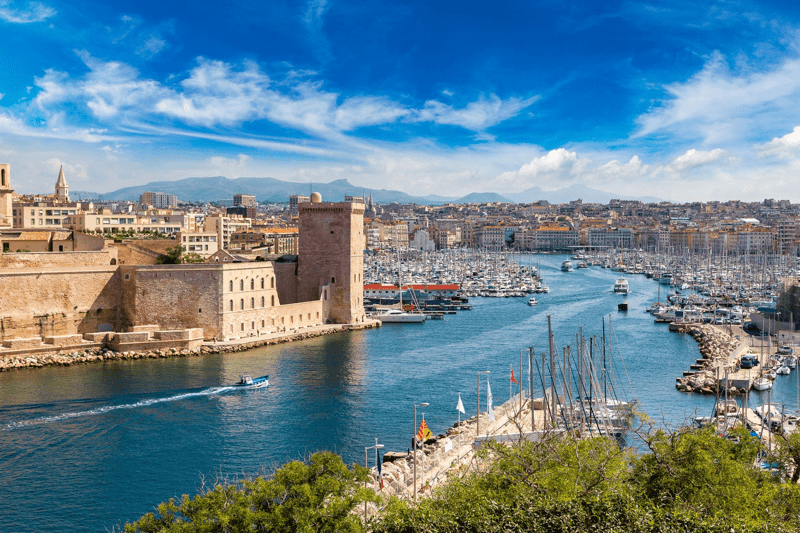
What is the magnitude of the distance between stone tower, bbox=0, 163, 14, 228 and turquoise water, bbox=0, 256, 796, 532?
37.7 feet

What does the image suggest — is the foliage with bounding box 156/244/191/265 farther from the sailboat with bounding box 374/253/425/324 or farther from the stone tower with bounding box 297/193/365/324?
the sailboat with bounding box 374/253/425/324

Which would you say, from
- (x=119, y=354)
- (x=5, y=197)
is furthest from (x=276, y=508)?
(x=5, y=197)

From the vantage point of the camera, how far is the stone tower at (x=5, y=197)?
2956 centimetres

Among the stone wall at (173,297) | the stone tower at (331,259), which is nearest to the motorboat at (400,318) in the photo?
the stone tower at (331,259)

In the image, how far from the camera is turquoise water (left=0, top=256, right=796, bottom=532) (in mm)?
12562

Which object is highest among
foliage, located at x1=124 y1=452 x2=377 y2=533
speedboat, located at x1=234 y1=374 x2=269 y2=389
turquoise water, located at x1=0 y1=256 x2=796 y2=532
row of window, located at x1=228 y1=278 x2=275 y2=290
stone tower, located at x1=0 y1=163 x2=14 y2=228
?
stone tower, located at x1=0 y1=163 x2=14 y2=228

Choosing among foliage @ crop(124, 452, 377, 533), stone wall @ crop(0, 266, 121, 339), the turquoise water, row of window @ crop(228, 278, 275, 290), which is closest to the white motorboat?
the turquoise water

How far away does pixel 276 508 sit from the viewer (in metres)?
8.16

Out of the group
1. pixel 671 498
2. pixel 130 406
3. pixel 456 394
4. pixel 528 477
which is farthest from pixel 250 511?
pixel 456 394

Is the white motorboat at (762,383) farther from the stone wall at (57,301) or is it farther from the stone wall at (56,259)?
the stone wall at (56,259)

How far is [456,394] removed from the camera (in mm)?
19109

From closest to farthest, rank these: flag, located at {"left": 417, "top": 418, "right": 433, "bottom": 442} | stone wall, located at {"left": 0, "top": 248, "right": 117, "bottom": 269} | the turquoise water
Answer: the turquoise water → flag, located at {"left": 417, "top": 418, "right": 433, "bottom": 442} → stone wall, located at {"left": 0, "top": 248, "right": 117, "bottom": 269}

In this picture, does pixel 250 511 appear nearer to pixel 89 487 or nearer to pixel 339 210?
pixel 89 487

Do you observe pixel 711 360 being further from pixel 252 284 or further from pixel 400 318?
pixel 252 284
